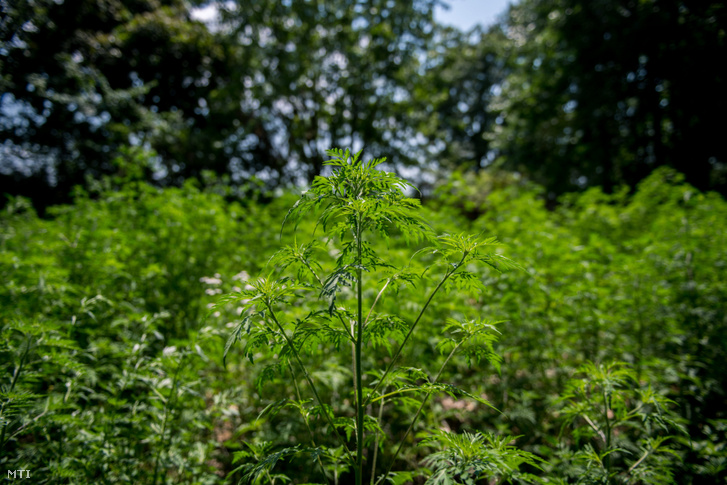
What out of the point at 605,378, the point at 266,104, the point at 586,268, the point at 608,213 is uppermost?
the point at 266,104

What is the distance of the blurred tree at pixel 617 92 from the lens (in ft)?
29.6

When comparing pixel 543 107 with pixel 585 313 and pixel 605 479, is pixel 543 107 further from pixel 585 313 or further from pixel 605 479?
pixel 605 479

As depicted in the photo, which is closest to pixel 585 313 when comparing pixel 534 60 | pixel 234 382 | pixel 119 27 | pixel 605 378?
pixel 605 378

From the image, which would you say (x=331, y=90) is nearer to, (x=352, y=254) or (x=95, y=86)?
(x=95, y=86)

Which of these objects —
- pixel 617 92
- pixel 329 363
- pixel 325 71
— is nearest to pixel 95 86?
pixel 325 71

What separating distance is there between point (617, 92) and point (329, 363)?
1293 cm

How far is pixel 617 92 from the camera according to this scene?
10375 millimetres

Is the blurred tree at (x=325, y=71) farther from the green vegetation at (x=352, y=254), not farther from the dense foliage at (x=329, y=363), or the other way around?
the dense foliage at (x=329, y=363)

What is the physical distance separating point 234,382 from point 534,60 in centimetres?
1396

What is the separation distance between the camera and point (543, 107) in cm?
1177

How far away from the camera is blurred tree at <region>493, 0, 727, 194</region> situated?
9.03 metres

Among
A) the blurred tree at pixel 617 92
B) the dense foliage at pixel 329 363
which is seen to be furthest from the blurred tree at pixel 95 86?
the blurred tree at pixel 617 92

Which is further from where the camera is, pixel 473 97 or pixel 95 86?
pixel 473 97

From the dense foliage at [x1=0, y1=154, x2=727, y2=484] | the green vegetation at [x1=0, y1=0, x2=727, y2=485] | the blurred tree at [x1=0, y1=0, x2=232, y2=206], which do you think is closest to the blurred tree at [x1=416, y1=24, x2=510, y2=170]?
the green vegetation at [x1=0, y1=0, x2=727, y2=485]
